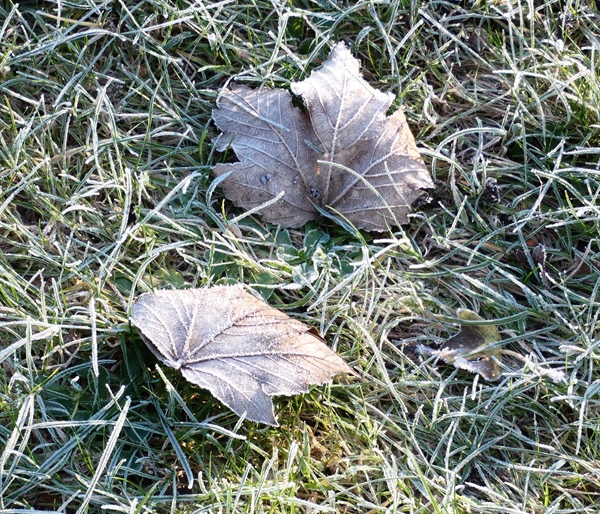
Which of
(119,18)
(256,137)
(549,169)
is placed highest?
(119,18)

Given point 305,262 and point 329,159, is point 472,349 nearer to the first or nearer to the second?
point 305,262

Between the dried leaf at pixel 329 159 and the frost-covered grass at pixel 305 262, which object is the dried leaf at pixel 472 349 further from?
Result: the dried leaf at pixel 329 159

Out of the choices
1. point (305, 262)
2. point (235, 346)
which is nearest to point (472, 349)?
point (305, 262)

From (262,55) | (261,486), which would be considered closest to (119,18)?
(262,55)

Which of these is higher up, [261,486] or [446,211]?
[446,211]

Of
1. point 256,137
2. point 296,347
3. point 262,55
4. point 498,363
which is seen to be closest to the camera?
point 296,347

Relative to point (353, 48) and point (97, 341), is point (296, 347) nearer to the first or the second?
point (97, 341)

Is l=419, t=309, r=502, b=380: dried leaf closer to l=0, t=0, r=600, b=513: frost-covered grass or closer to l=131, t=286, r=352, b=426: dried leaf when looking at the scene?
l=0, t=0, r=600, b=513: frost-covered grass
